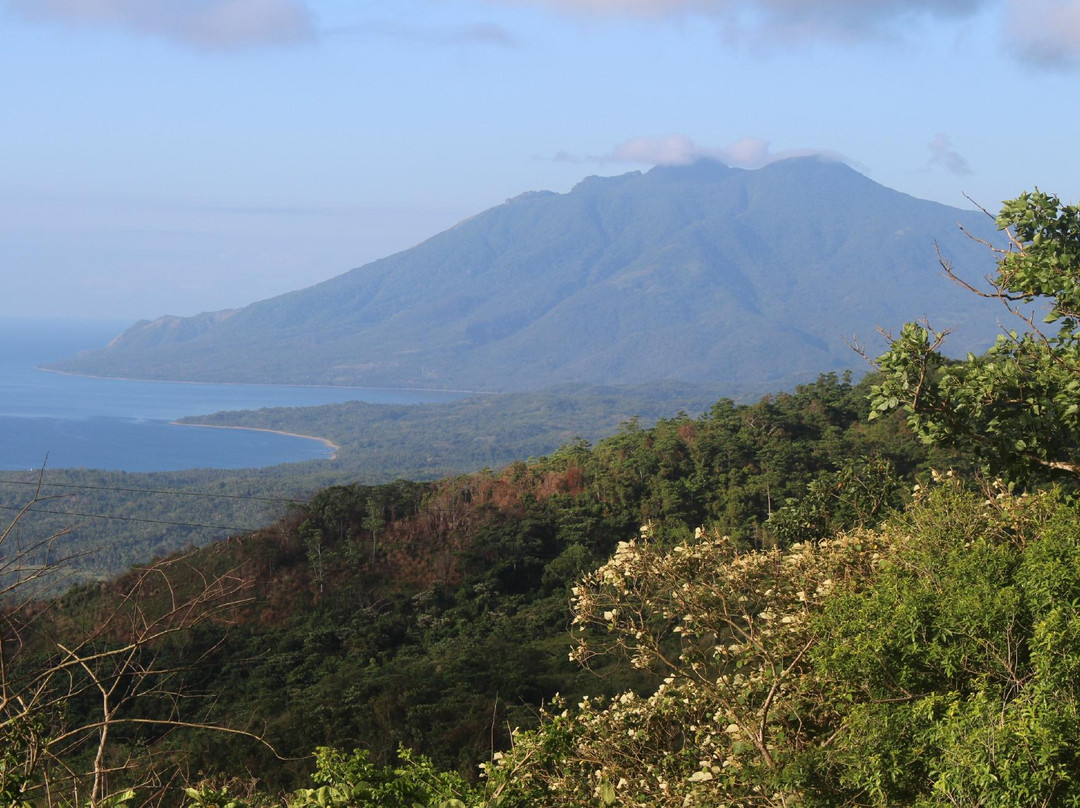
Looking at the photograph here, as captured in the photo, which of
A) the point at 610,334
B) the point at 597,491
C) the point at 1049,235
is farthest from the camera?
the point at 610,334

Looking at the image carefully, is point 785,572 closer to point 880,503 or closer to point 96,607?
point 880,503

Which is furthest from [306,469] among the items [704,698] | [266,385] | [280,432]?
[266,385]

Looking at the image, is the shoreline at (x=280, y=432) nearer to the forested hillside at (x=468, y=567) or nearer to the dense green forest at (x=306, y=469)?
the dense green forest at (x=306, y=469)

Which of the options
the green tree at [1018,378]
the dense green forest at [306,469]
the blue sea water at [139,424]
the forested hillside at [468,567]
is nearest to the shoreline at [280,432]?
the dense green forest at [306,469]

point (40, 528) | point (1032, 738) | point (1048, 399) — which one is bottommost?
point (40, 528)

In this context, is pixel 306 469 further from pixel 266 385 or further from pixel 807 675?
pixel 266 385

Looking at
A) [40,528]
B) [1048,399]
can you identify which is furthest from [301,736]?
[40,528]

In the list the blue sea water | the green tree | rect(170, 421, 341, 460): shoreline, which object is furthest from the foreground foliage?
rect(170, 421, 341, 460): shoreline
